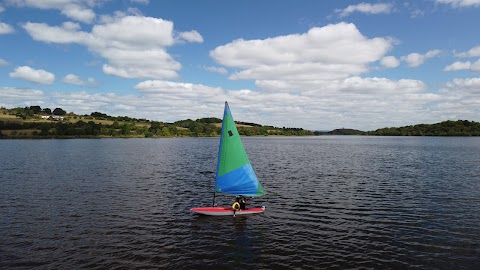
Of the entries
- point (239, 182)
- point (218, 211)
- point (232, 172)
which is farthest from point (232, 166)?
point (218, 211)

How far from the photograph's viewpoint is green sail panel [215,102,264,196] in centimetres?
3681

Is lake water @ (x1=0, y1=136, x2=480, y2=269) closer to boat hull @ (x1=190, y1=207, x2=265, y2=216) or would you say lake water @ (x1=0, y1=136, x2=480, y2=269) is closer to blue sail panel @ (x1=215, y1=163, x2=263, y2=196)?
boat hull @ (x1=190, y1=207, x2=265, y2=216)

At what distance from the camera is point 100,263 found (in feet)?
80.2

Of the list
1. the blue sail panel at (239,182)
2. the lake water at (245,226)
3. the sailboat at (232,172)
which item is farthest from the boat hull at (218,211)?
the blue sail panel at (239,182)

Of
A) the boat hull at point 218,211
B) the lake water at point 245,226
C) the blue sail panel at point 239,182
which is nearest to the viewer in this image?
the lake water at point 245,226

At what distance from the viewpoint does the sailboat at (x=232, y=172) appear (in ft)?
120

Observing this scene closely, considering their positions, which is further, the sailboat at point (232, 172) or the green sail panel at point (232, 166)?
the green sail panel at point (232, 166)

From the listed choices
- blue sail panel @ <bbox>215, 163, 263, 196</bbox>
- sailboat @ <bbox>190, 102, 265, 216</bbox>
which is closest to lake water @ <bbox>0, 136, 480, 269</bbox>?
sailboat @ <bbox>190, 102, 265, 216</bbox>

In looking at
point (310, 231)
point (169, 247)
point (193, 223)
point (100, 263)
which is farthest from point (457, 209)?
point (100, 263)

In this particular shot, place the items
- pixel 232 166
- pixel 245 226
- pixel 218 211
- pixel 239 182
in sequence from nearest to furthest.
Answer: pixel 245 226 < pixel 218 211 < pixel 232 166 < pixel 239 182

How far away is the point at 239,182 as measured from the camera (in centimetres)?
3769

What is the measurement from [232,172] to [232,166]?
677mm

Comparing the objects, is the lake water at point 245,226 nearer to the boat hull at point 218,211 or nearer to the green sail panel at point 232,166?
the boat hull at point 218,211

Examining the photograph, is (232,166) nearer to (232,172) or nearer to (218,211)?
(232,172)
